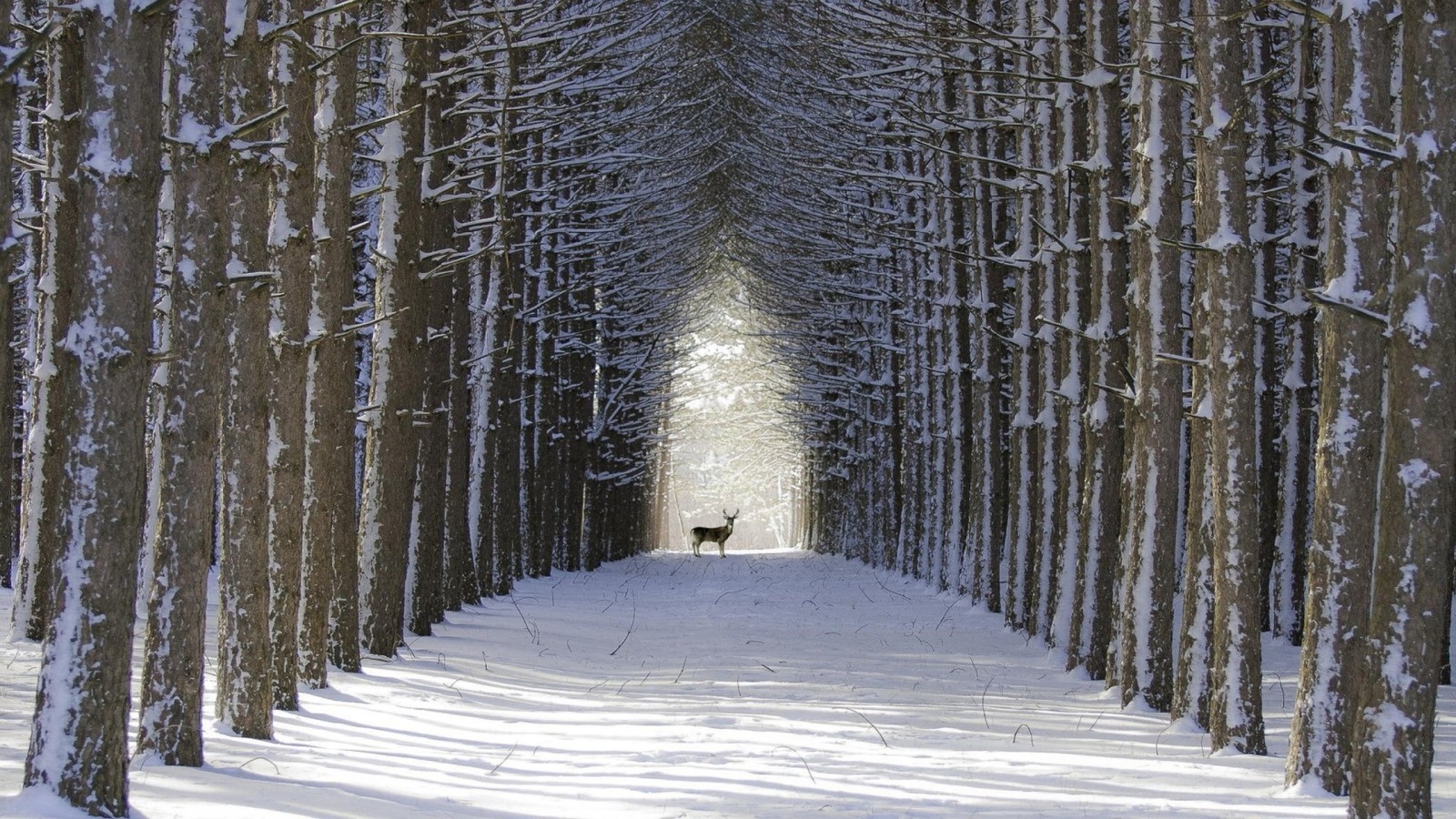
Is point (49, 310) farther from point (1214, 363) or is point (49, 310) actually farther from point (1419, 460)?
point (1419, 460)

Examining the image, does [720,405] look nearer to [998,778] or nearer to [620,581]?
[620,581]

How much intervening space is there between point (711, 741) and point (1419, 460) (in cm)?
483

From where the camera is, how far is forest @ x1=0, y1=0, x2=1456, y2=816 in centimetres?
706

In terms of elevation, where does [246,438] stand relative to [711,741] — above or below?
above

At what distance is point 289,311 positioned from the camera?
1118cm

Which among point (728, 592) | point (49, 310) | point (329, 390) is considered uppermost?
point (49, 310)

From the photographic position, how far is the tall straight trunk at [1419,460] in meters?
7.07

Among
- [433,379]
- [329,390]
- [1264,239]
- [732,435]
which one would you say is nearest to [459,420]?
[433,379]

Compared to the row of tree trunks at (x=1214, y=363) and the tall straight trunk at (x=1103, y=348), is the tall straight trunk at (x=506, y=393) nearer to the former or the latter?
the row of tree trunks at (x=1214, y=363)

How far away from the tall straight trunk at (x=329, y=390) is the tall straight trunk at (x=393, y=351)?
150cm

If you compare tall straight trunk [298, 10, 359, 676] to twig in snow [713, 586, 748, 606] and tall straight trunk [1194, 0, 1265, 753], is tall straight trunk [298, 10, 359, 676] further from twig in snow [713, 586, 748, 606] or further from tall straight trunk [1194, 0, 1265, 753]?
twig in snow [713, 586, 748, 606]

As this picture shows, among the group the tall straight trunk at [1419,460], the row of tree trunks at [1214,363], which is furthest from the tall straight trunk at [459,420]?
the tall straight trunk at [1419,460]

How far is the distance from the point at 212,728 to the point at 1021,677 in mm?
8375

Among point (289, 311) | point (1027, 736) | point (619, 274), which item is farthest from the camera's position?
point (619, 274)
